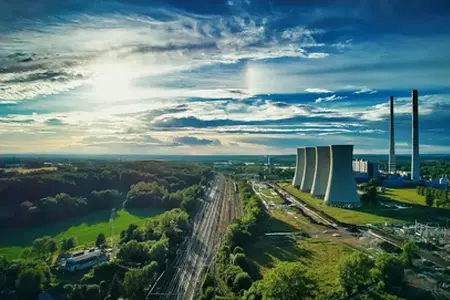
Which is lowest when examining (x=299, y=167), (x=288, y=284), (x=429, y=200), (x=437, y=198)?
(x=288, y=284)

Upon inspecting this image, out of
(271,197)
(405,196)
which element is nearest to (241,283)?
(271,197)

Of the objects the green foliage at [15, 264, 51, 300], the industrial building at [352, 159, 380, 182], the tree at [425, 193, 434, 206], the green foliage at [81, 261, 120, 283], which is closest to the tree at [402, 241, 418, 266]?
the green foliage at [81, 261, 120, 283]

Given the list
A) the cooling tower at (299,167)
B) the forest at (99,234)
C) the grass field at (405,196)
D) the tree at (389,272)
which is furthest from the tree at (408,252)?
the cooling tower at (299,167)

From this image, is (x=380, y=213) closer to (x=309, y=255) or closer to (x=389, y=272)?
(x=309, y=255)

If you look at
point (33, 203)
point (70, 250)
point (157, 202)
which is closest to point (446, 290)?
point (70, 250)

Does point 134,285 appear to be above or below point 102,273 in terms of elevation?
above
